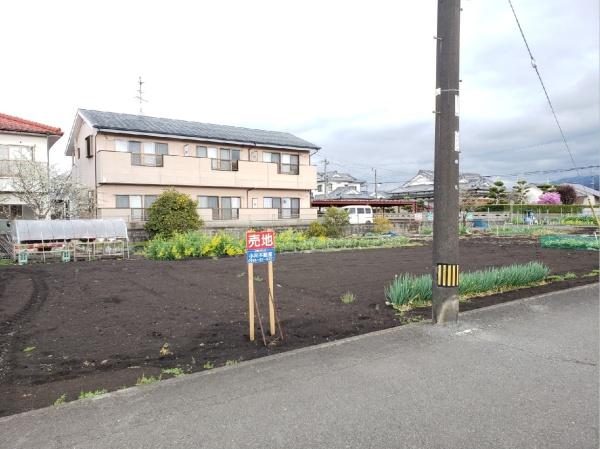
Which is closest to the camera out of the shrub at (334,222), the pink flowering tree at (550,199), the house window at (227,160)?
the shrub at (334,222)

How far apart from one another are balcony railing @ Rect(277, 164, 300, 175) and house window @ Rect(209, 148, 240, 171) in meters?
2.73

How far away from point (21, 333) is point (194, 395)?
350 cm

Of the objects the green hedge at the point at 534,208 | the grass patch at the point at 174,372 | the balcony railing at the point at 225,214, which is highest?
the green hedge at the point at 534,208

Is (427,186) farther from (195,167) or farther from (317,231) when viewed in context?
(195,167)

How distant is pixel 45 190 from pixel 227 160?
9007 millimetres

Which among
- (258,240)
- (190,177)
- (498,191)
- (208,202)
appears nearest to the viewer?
(258,240)

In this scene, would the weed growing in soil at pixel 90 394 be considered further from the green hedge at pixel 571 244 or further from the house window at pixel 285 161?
the house window at pixel 285 161

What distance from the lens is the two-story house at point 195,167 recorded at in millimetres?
19984

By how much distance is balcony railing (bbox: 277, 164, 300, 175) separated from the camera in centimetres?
2537

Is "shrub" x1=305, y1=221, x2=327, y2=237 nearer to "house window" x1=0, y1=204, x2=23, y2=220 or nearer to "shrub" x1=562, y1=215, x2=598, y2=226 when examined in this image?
"house window" x1=0, y1=204, x2=23, y2=220

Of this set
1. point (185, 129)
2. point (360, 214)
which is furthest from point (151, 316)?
point (360, 214)

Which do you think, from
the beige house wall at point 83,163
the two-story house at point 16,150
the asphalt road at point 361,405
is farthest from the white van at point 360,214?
the asphalt road at point 361,405

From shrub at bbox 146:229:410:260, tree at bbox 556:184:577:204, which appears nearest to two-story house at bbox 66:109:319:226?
shrub at bbox 146:229:410:260

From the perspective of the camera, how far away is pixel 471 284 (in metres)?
7.35
